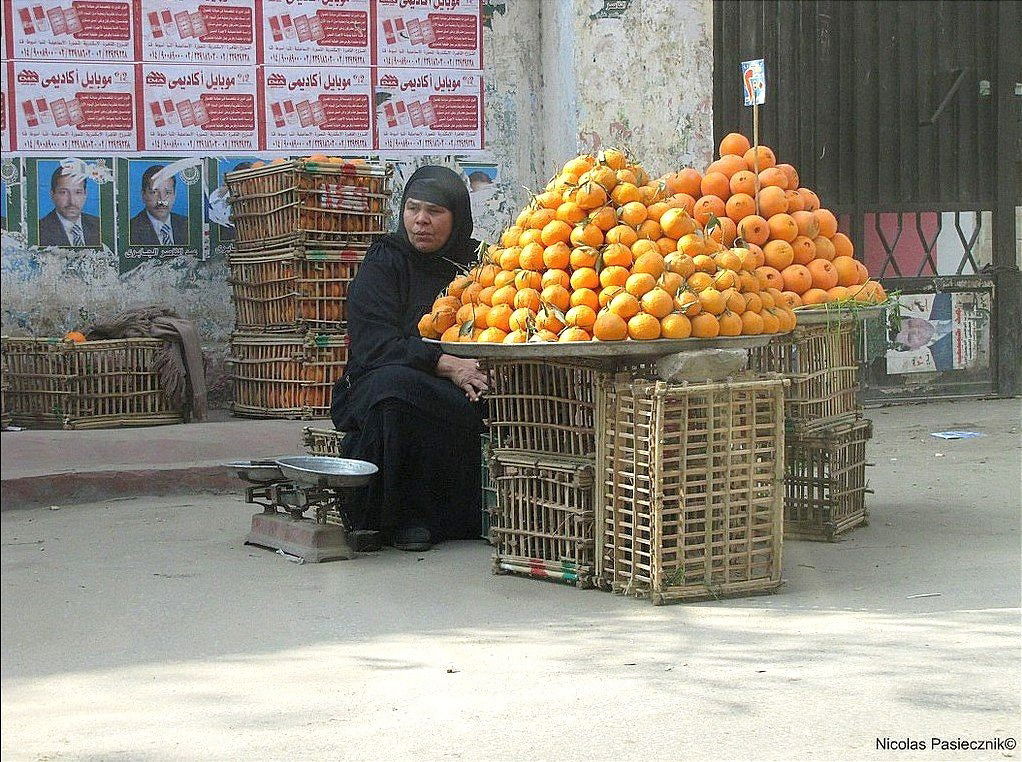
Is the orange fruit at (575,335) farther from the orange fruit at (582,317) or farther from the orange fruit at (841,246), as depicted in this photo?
the orange fruit at (841,246)

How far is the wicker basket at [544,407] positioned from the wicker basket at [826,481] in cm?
107

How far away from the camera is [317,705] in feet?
10.1

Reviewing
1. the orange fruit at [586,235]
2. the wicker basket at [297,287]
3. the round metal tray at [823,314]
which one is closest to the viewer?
the orange fruit at [586,235]

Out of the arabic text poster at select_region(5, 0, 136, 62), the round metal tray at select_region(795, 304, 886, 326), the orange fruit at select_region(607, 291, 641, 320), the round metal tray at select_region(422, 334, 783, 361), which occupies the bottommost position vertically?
the round metal tray at select_region(422, 334, 783, 361)

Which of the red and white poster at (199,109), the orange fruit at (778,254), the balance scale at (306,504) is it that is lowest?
the balance scale at (306,504)

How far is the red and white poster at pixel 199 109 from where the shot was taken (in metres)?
7.70

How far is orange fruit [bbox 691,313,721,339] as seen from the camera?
401 centimetres

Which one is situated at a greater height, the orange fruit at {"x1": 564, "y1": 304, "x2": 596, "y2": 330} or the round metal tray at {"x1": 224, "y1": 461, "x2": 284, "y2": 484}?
the orange fruit at {"x1": 564, "y1": 304, "x2": 596, "y2": 330}

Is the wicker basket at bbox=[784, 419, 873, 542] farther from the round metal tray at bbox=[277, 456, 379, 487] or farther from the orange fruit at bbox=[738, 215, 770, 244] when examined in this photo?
Answer: the round metal tray at bbox=[277, 456, 379, 487]

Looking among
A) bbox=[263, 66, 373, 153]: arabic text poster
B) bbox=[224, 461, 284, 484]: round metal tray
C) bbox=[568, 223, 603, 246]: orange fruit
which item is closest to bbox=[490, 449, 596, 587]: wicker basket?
bbox=[568, 223, 603, 246]: orange fruit

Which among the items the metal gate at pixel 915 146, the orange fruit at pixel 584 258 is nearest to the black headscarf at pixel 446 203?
the orange fruit at pixel 584 258

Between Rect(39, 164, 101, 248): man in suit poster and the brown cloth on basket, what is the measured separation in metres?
0.57

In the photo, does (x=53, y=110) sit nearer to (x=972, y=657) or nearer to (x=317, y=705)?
(x=317, y=705)

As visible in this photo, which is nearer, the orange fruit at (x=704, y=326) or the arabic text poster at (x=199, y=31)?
the orange fruit at (x=704, y=326)
